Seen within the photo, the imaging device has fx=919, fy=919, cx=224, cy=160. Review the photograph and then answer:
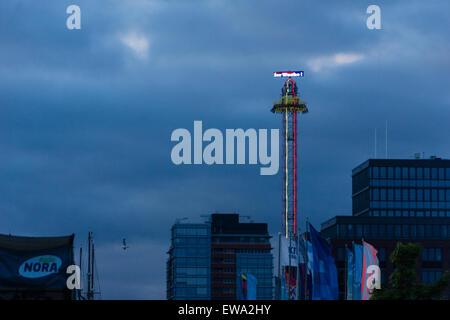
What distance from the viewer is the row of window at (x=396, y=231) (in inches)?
7318

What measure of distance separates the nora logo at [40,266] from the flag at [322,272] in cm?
2540

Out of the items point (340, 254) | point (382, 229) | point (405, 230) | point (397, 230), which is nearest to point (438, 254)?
point (405, 230)

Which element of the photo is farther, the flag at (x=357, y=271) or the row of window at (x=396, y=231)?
the row of window at (x=396, y=231)

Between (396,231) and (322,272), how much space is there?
408 feet

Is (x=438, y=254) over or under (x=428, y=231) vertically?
under

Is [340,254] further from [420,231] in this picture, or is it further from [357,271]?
[357,271]

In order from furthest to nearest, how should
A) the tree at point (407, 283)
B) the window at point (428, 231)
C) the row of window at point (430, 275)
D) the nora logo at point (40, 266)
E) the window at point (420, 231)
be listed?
1. the window at point (420, 231)
2. the window at point (428, 231)
3. the row of window at point (430, 275)
4. the tree at point (407, 283)
5. the nora logo at point (40, 266)

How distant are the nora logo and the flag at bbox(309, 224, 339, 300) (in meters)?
25.4

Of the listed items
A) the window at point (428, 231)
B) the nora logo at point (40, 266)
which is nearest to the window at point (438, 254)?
the window at point (428, 231)

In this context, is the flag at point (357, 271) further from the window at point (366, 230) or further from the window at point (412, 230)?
the window at point (412, 230)

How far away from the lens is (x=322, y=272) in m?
66.2
